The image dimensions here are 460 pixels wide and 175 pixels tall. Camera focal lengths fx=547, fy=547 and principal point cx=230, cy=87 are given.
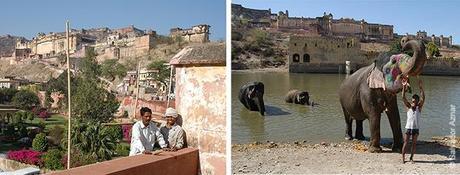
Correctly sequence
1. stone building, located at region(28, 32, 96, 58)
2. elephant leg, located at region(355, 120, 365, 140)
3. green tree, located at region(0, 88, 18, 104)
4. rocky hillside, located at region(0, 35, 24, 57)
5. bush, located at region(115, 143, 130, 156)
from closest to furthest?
elephant leg, located at region(355, 120, 365, 140) → bush, located at region(115, 143, 130, 156) → green tree, located at region(0, 88, 18, 104) → stone building, located at region(28, 32, 96, 58) → rocky hillside, located at region(0, 35, 24, 57)

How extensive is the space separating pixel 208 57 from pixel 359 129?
218 cm

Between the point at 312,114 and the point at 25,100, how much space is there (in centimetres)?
3703

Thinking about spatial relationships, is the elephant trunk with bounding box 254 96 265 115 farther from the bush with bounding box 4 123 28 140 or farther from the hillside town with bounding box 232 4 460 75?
the bush with bounding box 4 123 28 140

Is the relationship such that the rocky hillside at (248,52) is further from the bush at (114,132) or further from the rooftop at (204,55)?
the bush at (114,132)

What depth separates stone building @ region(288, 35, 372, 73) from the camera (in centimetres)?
690

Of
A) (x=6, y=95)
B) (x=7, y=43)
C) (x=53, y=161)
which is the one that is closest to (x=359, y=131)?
(x=53, y=161)

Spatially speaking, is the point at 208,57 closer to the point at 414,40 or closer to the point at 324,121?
the point at 414,40

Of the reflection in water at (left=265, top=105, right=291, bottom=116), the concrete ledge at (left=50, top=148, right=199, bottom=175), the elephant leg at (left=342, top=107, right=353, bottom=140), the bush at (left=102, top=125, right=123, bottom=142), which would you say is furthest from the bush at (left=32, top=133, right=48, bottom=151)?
the concrete ledge at (left=50, top=148, right=199, bottom=175)

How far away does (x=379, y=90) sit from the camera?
14.3 ft

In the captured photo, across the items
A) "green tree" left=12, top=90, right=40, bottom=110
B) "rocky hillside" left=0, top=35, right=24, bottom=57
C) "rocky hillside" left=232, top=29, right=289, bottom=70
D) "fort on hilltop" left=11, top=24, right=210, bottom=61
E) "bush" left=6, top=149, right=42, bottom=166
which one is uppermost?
"rocky hillside" left=0, top=35, right=24, bottom=57

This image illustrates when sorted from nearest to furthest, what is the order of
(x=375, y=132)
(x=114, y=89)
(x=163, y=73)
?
(x=375, y=132)
(x=163, y=73)
(x=114, y=89)

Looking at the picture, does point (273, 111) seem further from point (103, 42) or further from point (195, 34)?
point (103, 42)

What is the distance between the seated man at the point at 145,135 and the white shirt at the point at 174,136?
0.04m

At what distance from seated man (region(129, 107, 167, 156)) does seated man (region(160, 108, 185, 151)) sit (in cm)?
4
